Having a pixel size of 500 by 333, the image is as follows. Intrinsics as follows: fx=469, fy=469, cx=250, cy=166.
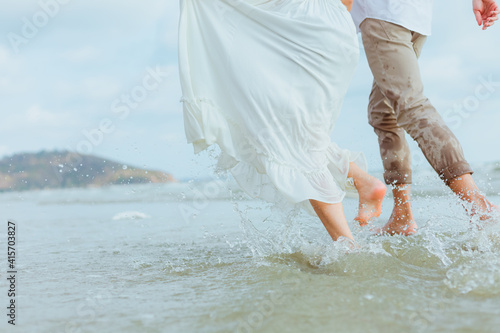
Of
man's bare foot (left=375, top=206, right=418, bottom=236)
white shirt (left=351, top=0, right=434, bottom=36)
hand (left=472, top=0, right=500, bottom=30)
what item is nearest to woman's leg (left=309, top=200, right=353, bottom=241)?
man's bare foot (left=375, top=206, right=418, bottom=236)

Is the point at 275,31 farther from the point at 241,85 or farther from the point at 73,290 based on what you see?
the point at 73,290

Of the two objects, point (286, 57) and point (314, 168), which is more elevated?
point (286, 57)

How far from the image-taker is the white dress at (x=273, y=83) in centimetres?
233

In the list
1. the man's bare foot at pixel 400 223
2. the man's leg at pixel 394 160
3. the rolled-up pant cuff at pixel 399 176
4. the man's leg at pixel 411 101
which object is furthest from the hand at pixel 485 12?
the man's bare foot at pixel 400 223

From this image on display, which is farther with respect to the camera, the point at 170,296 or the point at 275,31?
the point at 275,31

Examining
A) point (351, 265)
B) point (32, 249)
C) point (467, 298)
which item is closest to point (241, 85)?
point (351, 265)

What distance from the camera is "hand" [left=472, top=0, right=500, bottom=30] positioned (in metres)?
2.78

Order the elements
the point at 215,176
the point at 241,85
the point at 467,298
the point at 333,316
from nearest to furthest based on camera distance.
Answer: the point at 333,316 → the point at 467,298 → the point at 241,85 → the point at 215,176

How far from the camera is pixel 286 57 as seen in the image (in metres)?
2.38

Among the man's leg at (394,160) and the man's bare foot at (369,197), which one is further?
the man's leg at (394,160)

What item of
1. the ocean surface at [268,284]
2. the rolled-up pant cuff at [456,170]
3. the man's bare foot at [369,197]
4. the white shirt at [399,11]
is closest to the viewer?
the ocean surface at [268,284]

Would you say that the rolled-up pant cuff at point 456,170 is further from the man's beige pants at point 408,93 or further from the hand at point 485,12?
the hand at point 485,12

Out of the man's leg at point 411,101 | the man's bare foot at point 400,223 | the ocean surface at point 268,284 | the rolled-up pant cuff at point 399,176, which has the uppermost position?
the man's leg at point 411,101

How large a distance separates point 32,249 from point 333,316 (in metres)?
2.69
